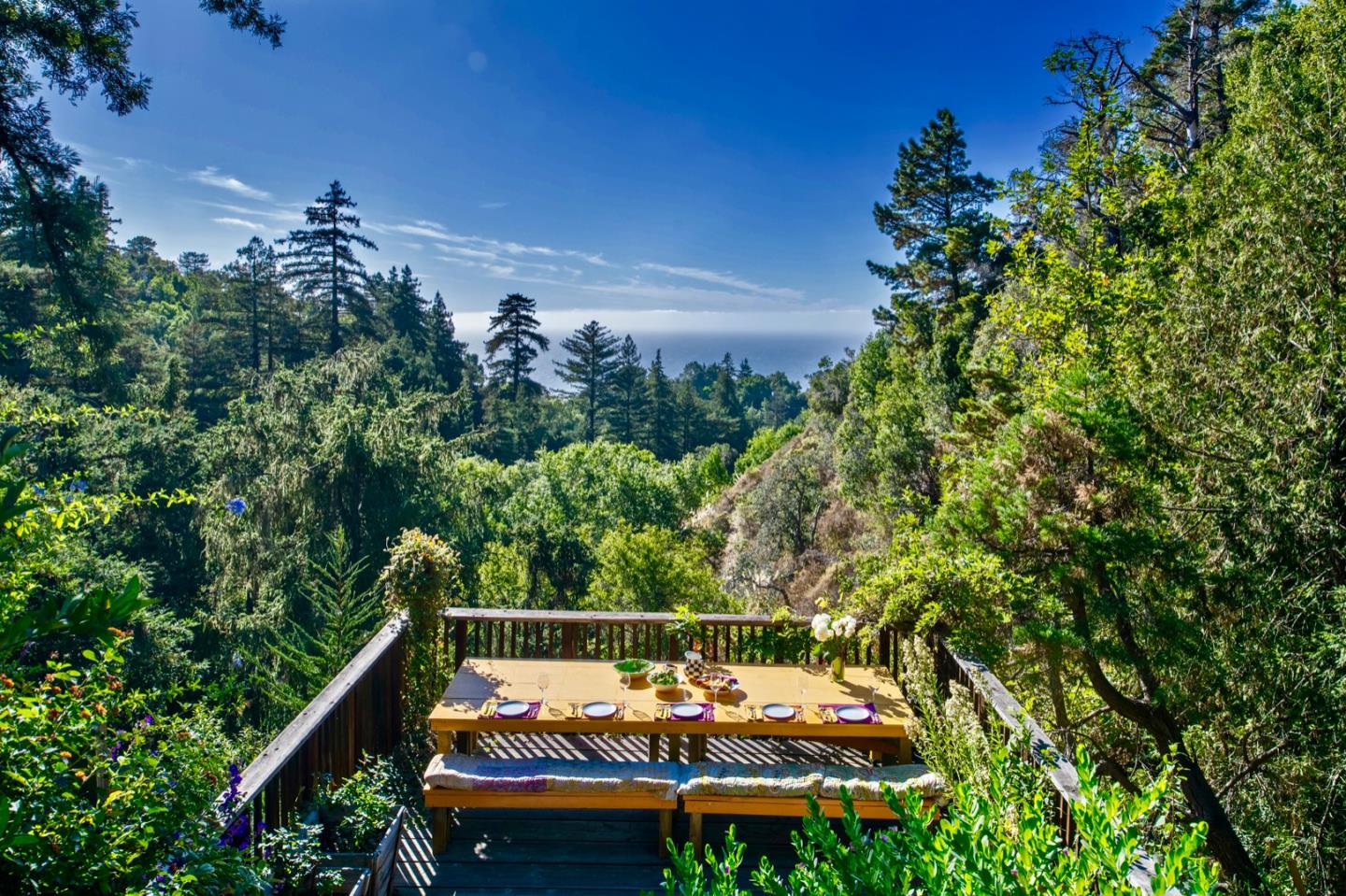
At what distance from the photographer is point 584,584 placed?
19922 mm

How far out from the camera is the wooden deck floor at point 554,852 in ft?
12.0

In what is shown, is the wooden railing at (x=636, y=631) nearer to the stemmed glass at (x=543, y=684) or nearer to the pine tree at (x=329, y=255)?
the stemmed glass at (x=543, y=684)

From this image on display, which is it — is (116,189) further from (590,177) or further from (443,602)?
(590,177)

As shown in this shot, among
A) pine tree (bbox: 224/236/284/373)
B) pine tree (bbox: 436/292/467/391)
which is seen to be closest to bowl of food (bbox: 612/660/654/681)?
pine tree (bbox: 224/236/284/373)

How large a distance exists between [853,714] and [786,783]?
65cm

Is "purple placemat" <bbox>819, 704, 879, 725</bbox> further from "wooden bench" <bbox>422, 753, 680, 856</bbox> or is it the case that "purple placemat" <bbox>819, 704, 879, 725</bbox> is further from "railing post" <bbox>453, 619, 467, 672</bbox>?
"railing post" <bbox>453, 619, 467, 672</bbox>

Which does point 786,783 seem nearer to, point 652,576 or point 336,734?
point 336,734

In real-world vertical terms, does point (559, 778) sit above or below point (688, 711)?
below

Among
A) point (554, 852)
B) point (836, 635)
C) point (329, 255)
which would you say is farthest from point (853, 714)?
point (329, 255)

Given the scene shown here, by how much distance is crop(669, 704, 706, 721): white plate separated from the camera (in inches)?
166

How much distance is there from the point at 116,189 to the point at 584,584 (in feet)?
43.0

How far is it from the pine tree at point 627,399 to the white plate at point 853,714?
42.1m

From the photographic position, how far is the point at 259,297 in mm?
31625

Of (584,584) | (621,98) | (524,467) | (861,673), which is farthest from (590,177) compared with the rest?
(861,673)
